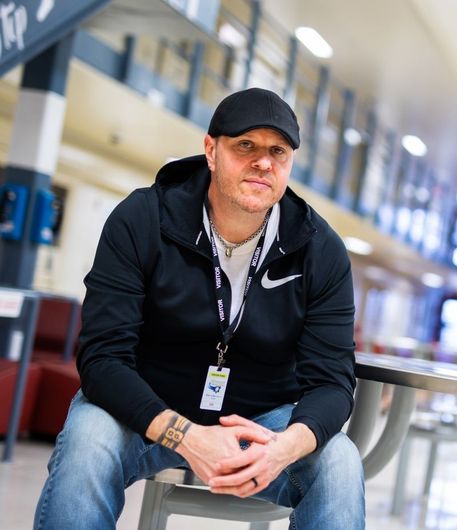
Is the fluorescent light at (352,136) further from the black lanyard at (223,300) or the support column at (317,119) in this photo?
the black lanyard at (223,300)

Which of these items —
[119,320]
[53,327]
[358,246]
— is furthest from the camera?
[358,246]

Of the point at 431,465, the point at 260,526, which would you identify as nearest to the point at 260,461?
the point at 260,526

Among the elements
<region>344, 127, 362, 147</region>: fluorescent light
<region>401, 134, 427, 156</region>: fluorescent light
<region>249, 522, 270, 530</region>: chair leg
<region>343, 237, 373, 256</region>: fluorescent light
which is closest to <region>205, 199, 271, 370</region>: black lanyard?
<region>249, 522, 270, 530</region>: chair leg

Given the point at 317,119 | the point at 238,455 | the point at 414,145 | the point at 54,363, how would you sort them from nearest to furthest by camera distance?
the point at 238,455
the point at 54,363
the point at 317,119
the point at 414,145

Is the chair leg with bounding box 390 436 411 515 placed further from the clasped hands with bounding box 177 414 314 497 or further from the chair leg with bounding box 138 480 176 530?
the clasped hands with bounding box 177 414 314 497

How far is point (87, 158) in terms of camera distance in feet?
36.5

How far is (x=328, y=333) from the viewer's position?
1835mm

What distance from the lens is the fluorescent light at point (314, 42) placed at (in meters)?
11.0

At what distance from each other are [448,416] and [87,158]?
6707 millimetres

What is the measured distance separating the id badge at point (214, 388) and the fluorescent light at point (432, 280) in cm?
2233

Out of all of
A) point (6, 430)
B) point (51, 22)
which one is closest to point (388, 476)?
point (6, 430)

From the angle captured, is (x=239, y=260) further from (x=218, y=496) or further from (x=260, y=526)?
(x=260, y=526)

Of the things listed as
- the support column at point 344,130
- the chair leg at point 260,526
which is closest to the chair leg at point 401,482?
the chair leg at point 260,526

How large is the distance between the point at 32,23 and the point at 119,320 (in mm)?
2818
